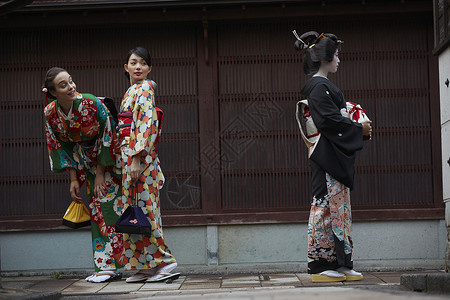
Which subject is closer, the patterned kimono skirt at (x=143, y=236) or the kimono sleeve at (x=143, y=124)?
the kimono sleeve at (x=143, y=124)

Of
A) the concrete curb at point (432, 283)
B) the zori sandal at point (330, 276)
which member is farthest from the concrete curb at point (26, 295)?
the concrete curb at point (432, 283)

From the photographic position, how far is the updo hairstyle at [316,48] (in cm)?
686

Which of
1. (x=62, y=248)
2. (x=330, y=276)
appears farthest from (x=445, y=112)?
(x=62, y=248)

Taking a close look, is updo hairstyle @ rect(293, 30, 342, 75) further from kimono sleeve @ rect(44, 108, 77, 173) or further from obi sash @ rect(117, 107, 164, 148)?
kimono sleeve @ rect(44, 108, 77, 173)

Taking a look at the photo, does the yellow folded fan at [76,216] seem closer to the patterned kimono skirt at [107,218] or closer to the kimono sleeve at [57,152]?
the patterned kimono skirt at [107,218]

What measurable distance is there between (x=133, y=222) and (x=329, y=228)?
175 centimetres

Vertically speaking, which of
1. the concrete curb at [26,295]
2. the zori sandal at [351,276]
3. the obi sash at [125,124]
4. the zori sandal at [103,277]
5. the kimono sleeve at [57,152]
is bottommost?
Answer: the zori sandal at [103,277]

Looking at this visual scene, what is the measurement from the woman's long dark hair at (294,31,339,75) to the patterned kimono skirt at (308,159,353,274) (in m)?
1.01

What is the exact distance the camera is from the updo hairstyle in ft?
22.5

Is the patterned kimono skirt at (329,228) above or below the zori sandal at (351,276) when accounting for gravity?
above

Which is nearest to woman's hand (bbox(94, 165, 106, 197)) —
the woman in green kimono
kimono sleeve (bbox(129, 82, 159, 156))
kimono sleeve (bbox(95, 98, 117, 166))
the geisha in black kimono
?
the woman in green kimono

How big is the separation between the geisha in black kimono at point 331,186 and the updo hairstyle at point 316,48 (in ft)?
0.95

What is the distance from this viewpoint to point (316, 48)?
6.90 meters

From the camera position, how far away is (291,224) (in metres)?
8.77
